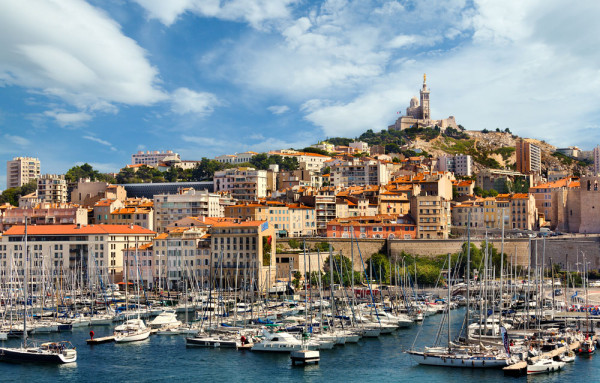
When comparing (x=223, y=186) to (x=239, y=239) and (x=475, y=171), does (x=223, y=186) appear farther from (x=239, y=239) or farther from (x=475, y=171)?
(x=475, y=171)

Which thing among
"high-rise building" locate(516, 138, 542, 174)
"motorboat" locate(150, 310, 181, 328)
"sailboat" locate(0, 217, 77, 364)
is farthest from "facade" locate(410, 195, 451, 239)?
"high-rise building" locate(516, 138, 542, 174)

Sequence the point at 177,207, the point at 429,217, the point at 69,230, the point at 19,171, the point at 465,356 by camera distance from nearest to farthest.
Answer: the point at 465,356 → the point at 69,230 → the point at 429,217 → the point at 177,207 → the point at 19,171

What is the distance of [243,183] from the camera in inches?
3910

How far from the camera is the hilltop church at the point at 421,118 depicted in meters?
166

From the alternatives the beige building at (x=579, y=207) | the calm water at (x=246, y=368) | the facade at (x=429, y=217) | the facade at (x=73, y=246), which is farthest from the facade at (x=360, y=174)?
the calm water at (x=246, y=368)

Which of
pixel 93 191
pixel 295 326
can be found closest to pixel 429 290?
pixel 295 326

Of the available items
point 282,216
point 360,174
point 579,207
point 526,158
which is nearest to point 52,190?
point 282,216

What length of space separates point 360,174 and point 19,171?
80.5 metres

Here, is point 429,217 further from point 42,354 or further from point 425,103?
point 425,103

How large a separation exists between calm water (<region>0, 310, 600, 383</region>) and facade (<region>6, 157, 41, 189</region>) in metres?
115

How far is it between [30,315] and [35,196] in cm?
6057

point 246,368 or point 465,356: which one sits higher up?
point 465,356

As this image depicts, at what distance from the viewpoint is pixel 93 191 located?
98938 millimetres

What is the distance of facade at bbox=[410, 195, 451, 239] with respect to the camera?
74.5 m
